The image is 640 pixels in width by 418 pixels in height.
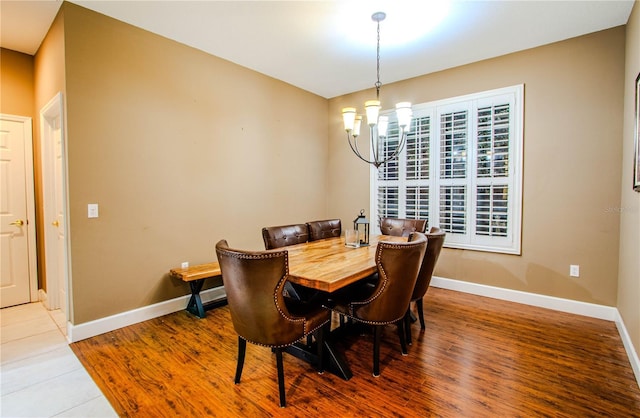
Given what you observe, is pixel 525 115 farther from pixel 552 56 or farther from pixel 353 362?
pixel 353 362

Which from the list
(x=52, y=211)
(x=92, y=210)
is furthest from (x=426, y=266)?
(x=52, y=211)

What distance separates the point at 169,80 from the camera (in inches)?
131

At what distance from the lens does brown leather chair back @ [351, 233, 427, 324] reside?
205 centimetres

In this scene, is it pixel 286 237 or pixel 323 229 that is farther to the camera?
pixel 323 229

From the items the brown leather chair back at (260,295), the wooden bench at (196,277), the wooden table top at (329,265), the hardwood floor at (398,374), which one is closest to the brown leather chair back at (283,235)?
Answer: the wooden table top at (329,265)

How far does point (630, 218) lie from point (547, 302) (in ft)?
4.18

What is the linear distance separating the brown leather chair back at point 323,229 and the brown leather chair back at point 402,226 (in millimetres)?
607

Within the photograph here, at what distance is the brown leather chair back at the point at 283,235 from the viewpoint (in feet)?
9.72

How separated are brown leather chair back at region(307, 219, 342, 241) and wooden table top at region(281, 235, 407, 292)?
0.40 m

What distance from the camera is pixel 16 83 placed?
3.50 metres

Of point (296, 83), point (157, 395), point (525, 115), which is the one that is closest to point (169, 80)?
point (296, 83)

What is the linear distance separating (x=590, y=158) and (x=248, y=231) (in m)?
3.93

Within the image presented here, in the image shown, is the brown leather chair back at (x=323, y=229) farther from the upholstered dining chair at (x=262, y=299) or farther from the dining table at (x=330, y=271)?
the upholstered dining chair at (x=262, y=299)

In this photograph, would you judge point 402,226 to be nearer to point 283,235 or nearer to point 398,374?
point 283,235
